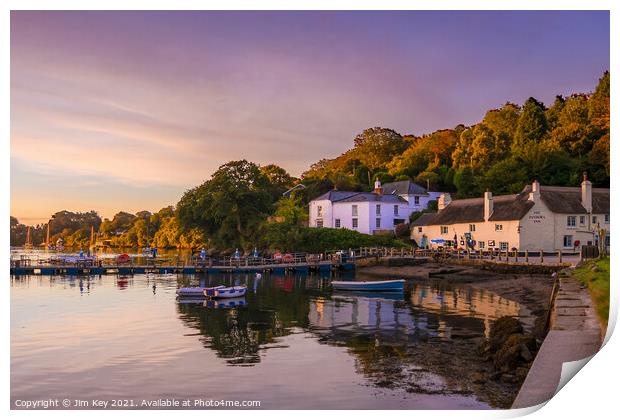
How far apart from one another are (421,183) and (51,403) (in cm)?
6279

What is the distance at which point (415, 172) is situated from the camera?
79.2m

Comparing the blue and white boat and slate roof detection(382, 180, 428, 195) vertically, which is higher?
slate roof detection(382, 180, 428, 195)

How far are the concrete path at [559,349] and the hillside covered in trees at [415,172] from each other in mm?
35319

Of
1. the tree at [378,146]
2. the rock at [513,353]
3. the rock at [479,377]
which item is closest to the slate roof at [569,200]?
the rock at [513,353]

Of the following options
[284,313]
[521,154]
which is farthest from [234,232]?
[284,313]

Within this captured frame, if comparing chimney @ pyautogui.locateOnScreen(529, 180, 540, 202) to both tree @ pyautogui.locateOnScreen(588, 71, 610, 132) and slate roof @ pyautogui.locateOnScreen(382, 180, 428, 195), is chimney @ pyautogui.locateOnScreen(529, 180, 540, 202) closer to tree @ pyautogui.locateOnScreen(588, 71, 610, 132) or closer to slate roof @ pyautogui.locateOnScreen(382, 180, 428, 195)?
tree @ pyautogui.locateOnScreen(588, 71, 610, 132)

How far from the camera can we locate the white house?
64312 mm

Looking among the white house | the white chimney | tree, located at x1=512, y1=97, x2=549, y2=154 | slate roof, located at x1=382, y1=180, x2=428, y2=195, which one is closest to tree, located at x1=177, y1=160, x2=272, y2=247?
the white house

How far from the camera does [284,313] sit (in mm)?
27453

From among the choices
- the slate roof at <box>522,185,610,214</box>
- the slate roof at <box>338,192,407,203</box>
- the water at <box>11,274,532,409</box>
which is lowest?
the water at <box>11,274,532,409</box>

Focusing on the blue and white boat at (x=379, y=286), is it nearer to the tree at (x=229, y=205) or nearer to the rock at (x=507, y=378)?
the rock at (x=507, y=378)

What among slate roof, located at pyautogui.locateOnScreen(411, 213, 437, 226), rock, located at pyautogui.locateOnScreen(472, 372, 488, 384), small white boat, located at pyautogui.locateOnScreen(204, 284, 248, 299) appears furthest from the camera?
slate roof, located at pyautogui.locateOnScreen(411, 213, 437, 226)

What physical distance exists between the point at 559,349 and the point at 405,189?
54888mm

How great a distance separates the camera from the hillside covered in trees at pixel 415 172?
5562cm
